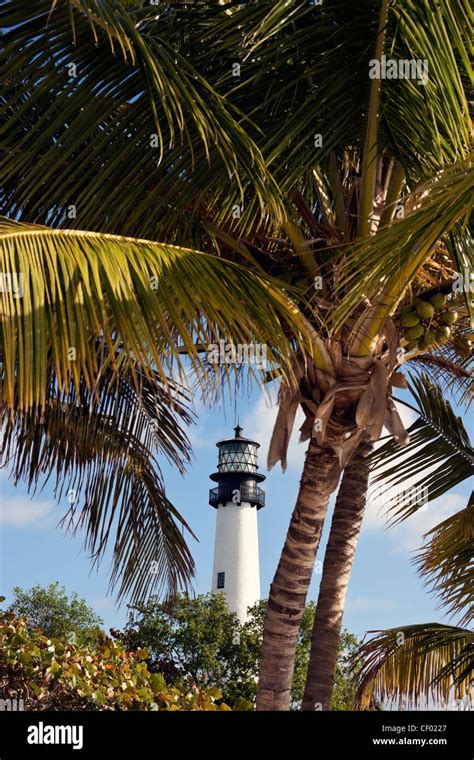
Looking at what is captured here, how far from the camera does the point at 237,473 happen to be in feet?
100

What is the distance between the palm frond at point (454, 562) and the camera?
711cm

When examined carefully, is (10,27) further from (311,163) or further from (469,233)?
(469,233)

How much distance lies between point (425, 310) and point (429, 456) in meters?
2.85

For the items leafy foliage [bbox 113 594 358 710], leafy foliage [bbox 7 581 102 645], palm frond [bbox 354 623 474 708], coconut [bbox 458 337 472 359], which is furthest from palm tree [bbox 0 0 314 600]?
leafy foliage [bbox 7 581 102 645]

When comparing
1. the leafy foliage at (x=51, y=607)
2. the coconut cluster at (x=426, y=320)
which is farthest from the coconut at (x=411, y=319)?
the leafy foliage at (x=51, y=607)

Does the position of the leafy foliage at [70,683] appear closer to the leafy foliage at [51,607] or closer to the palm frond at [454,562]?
the palm frond at [454,562]

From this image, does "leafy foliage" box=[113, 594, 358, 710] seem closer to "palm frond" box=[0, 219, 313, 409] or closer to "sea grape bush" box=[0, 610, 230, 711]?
"sea grape bush" box=[0, 610, 230, 711]

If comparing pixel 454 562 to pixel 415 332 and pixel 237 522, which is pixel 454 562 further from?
pixel 237 522

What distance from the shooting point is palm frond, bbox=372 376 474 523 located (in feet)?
24.3

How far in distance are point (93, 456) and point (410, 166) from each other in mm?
3884

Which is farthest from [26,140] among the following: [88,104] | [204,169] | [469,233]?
[469,233]

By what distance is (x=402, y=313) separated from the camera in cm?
528

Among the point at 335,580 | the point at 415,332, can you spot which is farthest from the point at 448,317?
the point at 335,580

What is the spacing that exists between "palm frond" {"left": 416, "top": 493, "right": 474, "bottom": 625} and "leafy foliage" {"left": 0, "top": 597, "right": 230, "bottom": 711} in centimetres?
231
